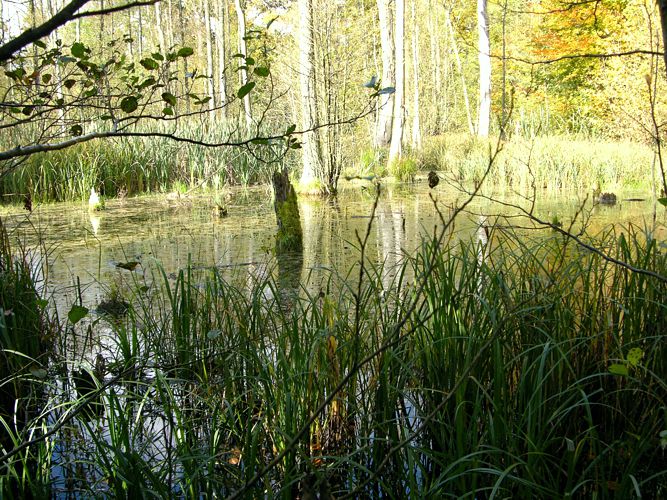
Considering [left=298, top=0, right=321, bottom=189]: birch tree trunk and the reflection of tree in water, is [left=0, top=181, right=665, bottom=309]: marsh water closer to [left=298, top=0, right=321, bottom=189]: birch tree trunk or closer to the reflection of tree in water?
the reflection of tree in water

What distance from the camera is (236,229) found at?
21.5ft

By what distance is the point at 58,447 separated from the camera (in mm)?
2146

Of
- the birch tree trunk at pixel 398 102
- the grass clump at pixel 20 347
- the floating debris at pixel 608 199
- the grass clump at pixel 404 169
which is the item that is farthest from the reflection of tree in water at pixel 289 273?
the birch tree trunk at pixel 398 102

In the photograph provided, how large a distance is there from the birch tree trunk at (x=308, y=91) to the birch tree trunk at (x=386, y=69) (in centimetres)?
308

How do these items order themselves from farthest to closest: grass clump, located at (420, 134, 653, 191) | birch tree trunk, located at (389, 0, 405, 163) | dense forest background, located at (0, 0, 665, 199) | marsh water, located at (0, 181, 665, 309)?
birch tree trunk, located at (389, 0, 405, 163) < grass clump, located at (420, 134, 653, 191) < marsh water, located at (0, 181, 665, 309) < dense forest background, located at (0, 0, 665, 199)

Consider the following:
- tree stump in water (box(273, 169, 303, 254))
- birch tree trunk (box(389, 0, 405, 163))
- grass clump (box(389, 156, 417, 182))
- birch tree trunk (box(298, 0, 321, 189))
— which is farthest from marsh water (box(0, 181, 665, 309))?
birch tree trunk (box(389, 0, 405, 163))

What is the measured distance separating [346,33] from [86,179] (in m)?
4.34

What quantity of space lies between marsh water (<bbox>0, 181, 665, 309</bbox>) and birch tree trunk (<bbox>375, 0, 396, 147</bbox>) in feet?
14.0

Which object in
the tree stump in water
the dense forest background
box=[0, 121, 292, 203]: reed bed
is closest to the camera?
the dense forest background

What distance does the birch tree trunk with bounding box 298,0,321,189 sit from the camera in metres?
9.04

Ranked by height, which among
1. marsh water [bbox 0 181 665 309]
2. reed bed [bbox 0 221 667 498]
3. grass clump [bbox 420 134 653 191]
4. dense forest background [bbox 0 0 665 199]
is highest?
dense forest background [bbox 0 0 665 199]

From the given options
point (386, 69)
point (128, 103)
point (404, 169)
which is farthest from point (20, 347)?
point (386, 69)

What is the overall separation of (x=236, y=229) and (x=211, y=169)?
186 inches

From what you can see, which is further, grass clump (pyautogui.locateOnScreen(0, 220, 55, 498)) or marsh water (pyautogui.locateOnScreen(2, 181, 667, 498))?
marsh water (pyautogui.locateOnScreen(2, 181, 667, 498))
